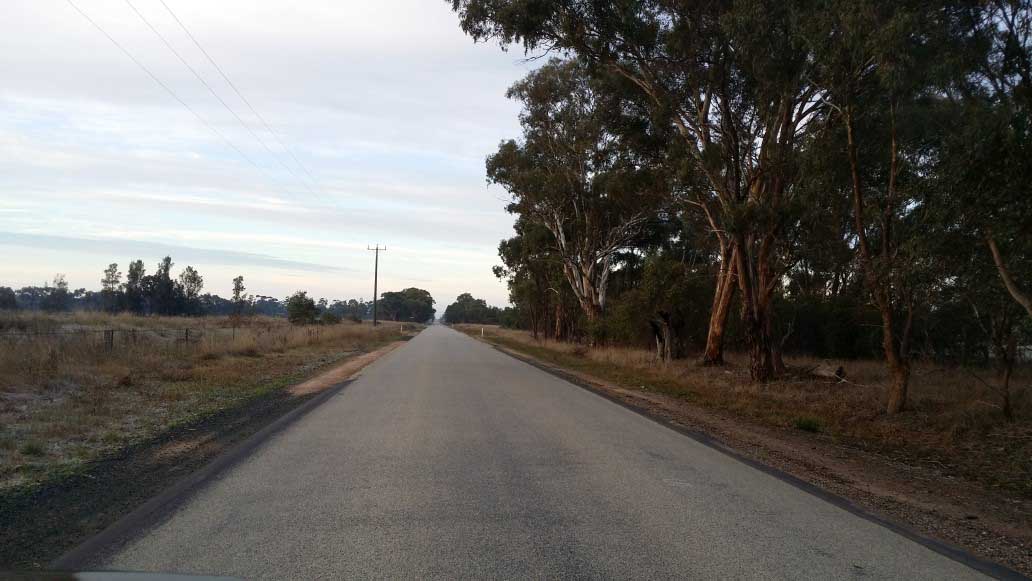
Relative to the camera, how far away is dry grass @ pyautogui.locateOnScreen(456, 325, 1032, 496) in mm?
11445

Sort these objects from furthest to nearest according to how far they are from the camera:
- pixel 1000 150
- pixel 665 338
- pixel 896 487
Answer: pixel 665 338
pixel 1000 150
pixel 896 487

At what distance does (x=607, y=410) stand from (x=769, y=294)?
32.0 feet

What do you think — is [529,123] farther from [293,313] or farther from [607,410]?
[293,313]

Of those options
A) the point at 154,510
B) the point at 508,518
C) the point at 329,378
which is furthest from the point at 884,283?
the point at 329,378

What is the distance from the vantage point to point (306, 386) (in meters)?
19.3

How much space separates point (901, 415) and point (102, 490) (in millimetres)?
13935

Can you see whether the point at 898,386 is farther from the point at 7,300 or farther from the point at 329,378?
the point at 7,300

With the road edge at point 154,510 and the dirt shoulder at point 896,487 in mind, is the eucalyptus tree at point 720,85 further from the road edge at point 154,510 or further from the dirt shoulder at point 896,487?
the road edge at point 154,510

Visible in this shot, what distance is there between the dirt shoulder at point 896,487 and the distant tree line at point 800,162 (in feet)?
11.6

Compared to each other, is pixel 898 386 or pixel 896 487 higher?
pixel 898 386

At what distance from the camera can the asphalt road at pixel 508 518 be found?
521cm

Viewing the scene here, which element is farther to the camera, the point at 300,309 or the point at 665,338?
the point at 300,309

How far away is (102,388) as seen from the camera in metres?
15.5

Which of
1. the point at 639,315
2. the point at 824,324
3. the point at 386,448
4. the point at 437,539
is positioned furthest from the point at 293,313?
the point at 437,539
